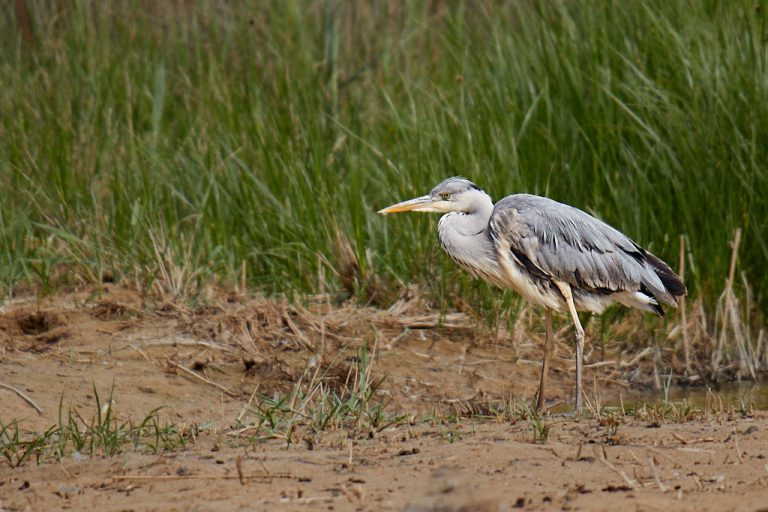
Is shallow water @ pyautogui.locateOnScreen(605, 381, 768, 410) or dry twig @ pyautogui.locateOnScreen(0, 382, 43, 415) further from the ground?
dry twig @ pyautogui.locateOnScreen(0, 382, 43, 415)

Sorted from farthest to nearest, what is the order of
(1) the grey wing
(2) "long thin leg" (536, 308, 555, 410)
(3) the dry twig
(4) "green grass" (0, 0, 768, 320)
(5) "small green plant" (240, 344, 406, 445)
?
1. (4) "green grass" (0, 0, 768, 320)
2. (1) the grey wing
3. (2) "long thin leg" (536, 308, 555, 410)
4. (3) the dry twig
5. (5) "small green plant" (240, 344, 406, 445)

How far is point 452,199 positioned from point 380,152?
1613 millimetres

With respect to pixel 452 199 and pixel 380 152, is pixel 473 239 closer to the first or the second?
pixel 452 199

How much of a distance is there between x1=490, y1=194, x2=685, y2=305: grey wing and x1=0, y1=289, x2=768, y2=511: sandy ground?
2.56 ft

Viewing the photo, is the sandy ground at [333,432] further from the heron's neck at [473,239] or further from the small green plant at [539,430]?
the heron's neck at [473,239]

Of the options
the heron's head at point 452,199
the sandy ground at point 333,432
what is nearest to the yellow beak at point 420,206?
the heron's head at point 452,199

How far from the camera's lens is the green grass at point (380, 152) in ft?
22.3

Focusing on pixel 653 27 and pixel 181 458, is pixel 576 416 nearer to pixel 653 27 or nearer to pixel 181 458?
Result: pixel 181 458

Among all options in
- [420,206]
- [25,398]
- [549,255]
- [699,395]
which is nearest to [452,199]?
[420,206]

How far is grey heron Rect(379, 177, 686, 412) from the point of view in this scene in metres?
5.85

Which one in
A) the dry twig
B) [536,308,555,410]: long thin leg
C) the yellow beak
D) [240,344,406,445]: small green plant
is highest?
the yellow beak

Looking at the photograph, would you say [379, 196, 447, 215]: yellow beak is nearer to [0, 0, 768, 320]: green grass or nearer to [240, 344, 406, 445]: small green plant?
[0, 0, 768, 320]: green grass

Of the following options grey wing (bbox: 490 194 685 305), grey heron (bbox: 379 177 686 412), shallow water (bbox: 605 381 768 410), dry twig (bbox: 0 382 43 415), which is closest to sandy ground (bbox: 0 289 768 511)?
dry twig (bbox: 0 382 43 415)

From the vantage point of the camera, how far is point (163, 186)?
26.0 feet
